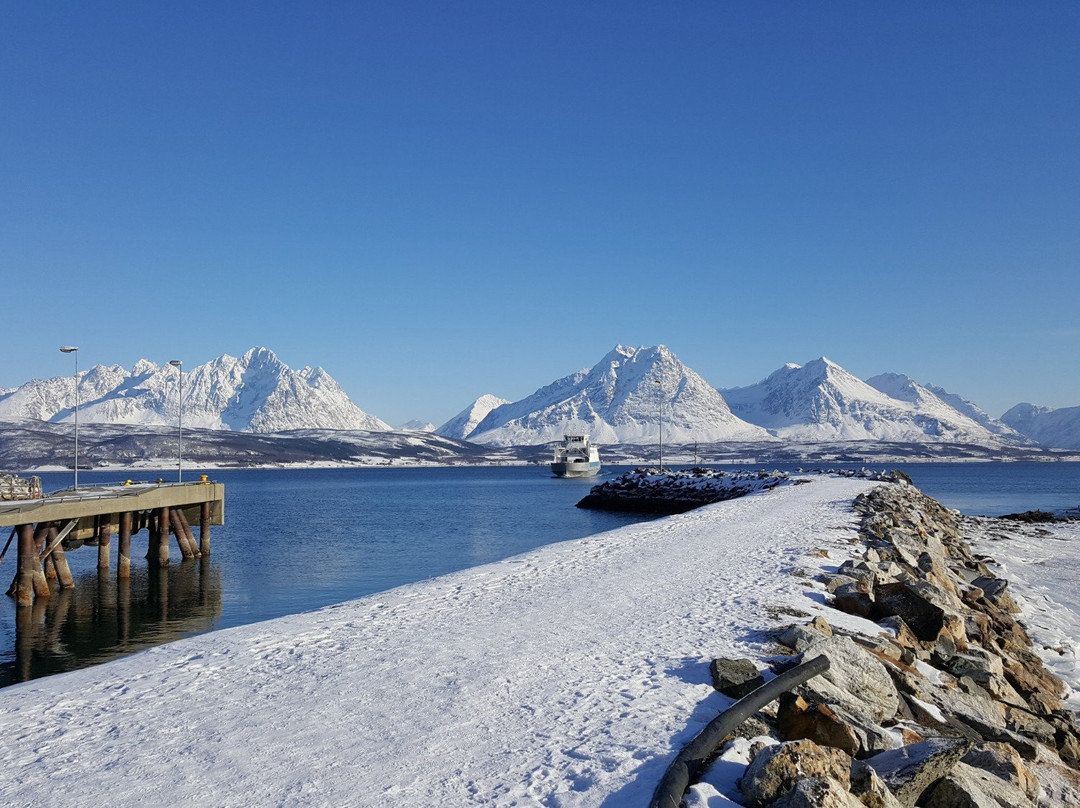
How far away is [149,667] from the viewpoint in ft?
32.6

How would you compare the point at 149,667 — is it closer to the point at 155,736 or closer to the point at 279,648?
the point at 279,648

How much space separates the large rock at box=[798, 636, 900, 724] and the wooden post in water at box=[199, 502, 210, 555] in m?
33.1

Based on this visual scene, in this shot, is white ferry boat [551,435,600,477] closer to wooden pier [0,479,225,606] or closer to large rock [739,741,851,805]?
wooden pier [0,479,225,606]

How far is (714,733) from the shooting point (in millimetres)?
6508

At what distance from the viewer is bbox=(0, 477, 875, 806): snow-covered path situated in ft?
20.3

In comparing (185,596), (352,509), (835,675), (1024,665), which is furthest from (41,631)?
(352,509)

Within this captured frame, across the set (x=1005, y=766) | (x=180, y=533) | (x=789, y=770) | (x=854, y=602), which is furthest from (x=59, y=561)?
(x=1005, y=766)

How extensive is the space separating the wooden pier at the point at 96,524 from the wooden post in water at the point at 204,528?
45mm

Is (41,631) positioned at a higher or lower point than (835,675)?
lower


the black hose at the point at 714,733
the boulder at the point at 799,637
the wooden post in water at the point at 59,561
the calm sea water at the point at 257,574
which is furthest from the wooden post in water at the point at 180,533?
the black hose at the point at 714,733

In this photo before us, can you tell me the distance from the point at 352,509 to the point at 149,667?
61.5m

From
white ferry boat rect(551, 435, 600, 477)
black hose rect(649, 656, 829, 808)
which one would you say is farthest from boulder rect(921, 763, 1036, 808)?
white ferry boat rect(551, 435, 600, 477)

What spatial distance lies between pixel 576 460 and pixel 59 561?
112m

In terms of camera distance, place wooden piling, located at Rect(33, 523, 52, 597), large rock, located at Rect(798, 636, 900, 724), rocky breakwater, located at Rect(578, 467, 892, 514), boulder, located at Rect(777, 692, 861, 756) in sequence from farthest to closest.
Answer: rocky breakwater, located at Rect(578, 467, 892, 514) → wooden piling, located at Rect(33, 523, 52, 597) → large rock, located at Rect(798, 636, 900, 724) → boulder, located at Rect(777, 692, 861, 756)
